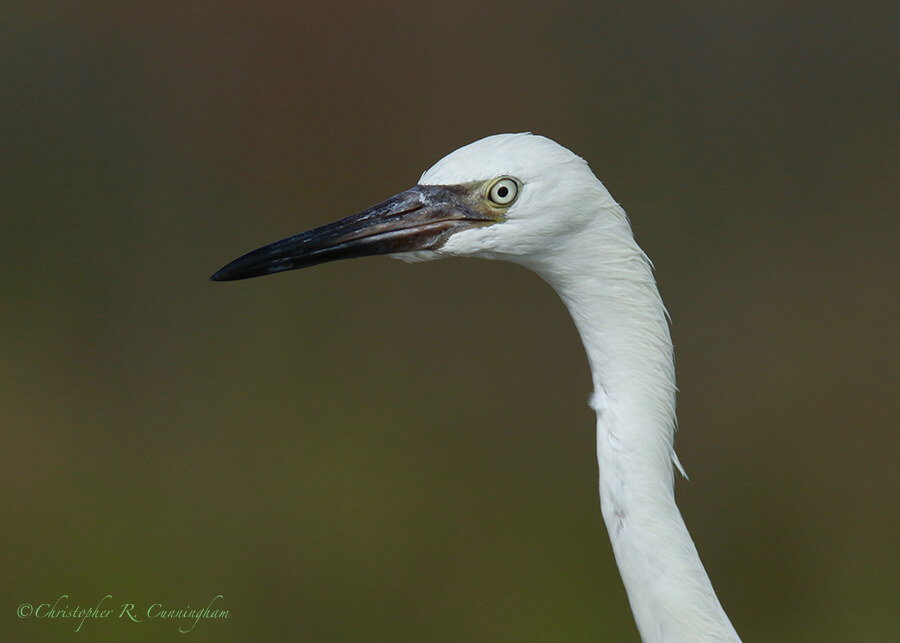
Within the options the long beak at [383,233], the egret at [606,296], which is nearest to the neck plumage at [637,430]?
the egret at [606,296]

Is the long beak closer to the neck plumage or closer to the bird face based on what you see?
the bird face

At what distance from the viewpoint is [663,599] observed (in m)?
1.03

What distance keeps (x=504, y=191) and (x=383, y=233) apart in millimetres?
172

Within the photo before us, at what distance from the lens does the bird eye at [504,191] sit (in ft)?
3.57

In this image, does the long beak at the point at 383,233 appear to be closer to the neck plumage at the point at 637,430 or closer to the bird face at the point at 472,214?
the bird face at the point at 472,214

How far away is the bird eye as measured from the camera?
1.09 m

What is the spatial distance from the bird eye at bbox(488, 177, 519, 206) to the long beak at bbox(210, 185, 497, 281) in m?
0.02

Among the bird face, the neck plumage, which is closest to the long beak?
the bird face

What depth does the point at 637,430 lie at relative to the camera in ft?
3.40

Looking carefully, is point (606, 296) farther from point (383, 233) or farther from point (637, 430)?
point (383, 233)

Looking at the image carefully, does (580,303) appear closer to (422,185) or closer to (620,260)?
(620,260)

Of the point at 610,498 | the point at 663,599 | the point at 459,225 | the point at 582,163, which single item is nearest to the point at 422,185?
the point at 459,225

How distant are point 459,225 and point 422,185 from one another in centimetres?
7

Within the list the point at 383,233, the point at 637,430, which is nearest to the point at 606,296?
the point at 637,430
